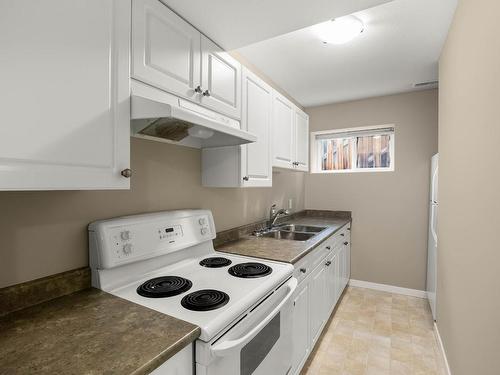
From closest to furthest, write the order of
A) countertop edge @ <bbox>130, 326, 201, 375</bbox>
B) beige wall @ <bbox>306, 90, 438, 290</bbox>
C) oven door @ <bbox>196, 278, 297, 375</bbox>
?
countertop edge @ <bbox>130, 326, 201, 375</bbox> < oven door @ <bbox>196, 278, 297, 375</bbox> < beige wall @ <bbox>306, 90, 438, 290</bbox>

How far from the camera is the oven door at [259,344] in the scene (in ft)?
2.98

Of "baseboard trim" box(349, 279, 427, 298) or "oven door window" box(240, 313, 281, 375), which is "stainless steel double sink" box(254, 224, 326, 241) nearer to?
"oven door window" box(240, 313, 281, 375)

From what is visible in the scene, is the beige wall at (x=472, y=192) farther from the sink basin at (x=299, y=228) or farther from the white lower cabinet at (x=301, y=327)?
the sink basin at (x=299, y=228)

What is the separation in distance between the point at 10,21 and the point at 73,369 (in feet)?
2.95

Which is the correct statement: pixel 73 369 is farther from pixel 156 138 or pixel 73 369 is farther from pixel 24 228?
pixel 156 138

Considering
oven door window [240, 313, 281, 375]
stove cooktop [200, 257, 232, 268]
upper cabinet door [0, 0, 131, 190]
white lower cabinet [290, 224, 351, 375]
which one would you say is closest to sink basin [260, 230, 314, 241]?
white lower cabinet [290, 224, 351, 375]

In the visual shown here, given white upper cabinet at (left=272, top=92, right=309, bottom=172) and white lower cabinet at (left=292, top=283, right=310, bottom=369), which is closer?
white lower cabinet at (left=292, top=283, right=310, bottom=369)

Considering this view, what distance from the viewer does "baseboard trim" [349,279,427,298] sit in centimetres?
318

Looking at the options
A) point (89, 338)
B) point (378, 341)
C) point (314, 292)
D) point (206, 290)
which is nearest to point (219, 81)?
point (206, 290)

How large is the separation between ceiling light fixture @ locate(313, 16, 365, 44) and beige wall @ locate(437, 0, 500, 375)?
574mm

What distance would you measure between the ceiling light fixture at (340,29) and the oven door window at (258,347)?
187 cm

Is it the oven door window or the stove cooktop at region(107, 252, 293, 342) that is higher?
the stove cooktop at region(107, 252, 293, 342)

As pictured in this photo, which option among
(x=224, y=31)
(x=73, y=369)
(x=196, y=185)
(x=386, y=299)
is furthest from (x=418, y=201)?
(x=73, y=369)

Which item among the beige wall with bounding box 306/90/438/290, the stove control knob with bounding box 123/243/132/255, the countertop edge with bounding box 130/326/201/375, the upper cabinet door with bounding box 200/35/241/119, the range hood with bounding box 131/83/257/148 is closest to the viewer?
the countertop edge with bounding box 130/326/201/375
